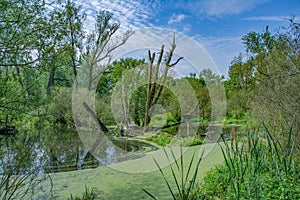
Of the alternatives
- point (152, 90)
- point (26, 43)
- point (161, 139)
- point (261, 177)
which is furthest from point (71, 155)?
point (261, 177)

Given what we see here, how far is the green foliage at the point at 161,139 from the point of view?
713 cm

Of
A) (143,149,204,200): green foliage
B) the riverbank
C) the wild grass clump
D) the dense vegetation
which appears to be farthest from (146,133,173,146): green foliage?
the wild grass clump

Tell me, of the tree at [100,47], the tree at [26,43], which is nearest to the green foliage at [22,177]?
the tree at [26,43]

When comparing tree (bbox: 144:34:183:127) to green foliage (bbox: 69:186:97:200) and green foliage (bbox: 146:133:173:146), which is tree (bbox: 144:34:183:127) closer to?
green foliage (bbox: 146:133:173:146)

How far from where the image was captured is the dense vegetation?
1.95 meters

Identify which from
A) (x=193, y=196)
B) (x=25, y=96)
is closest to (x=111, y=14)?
(x=25, y=96)

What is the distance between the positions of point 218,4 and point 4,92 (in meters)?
4.54

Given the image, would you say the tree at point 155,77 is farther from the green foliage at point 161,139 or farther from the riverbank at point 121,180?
the riverbank at point 121,180

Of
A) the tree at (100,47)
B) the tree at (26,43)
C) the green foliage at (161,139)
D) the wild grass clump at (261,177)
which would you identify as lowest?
the green foliage at (161,139)

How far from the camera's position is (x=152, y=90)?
707 cm

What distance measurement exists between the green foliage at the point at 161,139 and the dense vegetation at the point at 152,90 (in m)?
0.03

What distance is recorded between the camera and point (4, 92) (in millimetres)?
2809

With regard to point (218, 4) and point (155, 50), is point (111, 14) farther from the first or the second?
point (218, 4)

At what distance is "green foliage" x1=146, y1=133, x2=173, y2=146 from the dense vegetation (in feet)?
0.10
